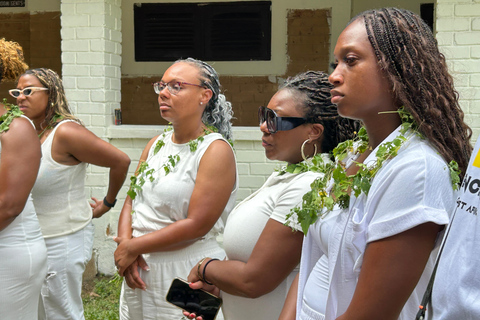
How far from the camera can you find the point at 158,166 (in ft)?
10.3

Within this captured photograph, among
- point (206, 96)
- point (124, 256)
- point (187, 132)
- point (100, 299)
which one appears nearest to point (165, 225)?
point (124, 256)

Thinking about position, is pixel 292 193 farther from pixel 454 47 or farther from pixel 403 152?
pixel 454 47

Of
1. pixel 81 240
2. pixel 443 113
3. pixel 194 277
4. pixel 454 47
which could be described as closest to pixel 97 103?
pixel 81 240

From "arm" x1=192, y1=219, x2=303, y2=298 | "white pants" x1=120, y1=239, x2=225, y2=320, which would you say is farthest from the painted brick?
"arm" x1=192, y1=219, x2=303, y2=298

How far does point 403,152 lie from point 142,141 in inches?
183

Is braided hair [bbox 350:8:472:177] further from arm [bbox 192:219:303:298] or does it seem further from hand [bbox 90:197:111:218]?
hand [bbox 90:197:111:218]

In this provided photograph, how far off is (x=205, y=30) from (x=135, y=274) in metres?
5.73

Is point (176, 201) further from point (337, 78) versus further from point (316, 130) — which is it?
point (337, 78)

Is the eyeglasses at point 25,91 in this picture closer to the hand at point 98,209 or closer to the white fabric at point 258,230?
the hand at point 98,209

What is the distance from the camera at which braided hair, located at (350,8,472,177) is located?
1.56 m

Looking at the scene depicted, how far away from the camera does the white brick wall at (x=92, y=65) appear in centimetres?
585

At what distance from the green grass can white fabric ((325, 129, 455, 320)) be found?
3.67m

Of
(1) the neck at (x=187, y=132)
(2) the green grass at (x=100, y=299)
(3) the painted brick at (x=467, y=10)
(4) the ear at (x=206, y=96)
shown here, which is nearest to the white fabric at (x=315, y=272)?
(1) the neck at (x=187, y=132)

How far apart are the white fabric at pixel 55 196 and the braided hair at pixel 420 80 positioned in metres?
2.43
